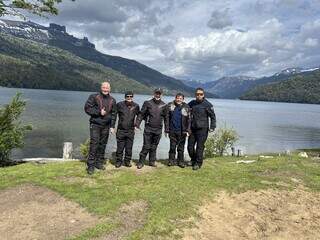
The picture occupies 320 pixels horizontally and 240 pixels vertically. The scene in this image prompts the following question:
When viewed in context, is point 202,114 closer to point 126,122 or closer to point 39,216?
point 126,122

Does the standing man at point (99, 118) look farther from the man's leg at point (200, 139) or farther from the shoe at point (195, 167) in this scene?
the shoe at point (195, 167)

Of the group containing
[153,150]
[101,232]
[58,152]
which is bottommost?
[58,152]

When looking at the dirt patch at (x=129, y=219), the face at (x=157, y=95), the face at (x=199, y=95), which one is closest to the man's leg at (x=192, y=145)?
the face at (x=199, y=95)

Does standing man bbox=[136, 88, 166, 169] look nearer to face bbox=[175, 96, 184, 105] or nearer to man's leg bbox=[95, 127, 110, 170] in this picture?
face bbox=[175, 96, 184, 105]

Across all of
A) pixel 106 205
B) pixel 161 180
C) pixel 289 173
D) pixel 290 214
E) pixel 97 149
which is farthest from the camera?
pixel 289 173

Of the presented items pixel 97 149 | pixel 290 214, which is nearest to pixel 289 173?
pixel 290 214

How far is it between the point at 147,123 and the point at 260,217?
6120 millimetres

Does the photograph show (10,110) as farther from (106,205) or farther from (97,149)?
(106,205)

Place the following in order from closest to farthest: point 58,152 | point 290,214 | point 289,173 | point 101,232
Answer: point 101,232
point 290,214
point 289,173
point 58,152

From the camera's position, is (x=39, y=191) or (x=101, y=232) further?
(x=39, y=191)

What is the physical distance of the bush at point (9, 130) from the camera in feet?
70.9

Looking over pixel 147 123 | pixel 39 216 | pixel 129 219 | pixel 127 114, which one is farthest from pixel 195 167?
pixel 39 216

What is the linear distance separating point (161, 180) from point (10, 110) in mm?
10216

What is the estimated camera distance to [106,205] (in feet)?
44.1
